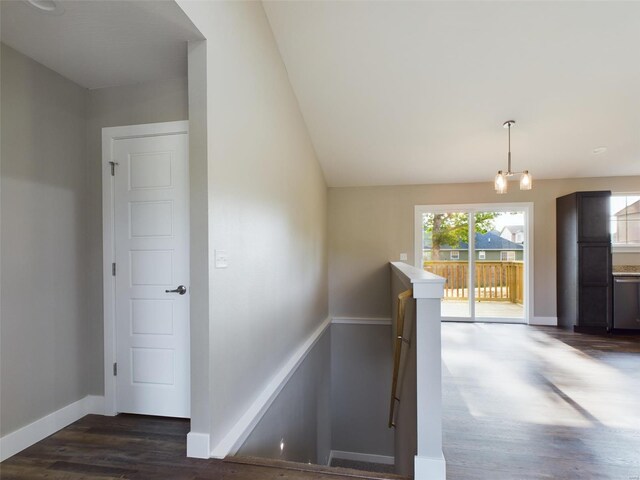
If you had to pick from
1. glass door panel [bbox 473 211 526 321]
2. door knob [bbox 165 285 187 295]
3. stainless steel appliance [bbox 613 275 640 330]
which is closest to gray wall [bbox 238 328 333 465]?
door knob [bbox 165 285 187 295]

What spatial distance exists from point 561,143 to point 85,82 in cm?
523

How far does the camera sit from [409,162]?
4.62m

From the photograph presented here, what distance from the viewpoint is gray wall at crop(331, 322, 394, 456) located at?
4.86m

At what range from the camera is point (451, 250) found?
536 cm

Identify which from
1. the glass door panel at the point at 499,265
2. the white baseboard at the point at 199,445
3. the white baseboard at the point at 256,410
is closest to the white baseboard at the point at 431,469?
the white baseboard at the point at 256,410

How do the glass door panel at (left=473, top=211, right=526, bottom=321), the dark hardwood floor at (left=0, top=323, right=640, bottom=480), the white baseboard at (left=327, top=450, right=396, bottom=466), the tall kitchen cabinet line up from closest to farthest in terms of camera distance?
the dark hardwood floor at (left=0, top=323, right=640, bottom=480) < the tall kitchen cabinet < the white baseboard at (left=327, top=450, right=396, bottom=466) < the glass door panel at (left=473, top=211, right=526, bottom=321)

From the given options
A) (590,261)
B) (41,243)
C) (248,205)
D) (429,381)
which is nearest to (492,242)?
(590,261)

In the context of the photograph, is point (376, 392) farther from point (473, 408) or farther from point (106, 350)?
point (106, 350)

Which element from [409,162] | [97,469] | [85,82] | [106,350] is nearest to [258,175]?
[85,82]

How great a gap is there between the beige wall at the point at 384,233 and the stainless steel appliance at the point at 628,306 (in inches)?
29.6

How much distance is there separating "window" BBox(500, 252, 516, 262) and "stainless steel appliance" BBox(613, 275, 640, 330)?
1345 millimetres

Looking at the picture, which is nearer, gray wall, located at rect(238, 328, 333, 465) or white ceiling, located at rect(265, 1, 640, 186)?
gray wall, located at rect(238, 328, 333, 465)

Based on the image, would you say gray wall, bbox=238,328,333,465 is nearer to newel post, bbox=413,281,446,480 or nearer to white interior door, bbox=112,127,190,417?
white interior door, bbox=112,127,190,417

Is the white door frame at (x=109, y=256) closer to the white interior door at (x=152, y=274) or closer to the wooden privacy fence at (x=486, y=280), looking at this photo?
the white interior door at (x=152, y=274)
